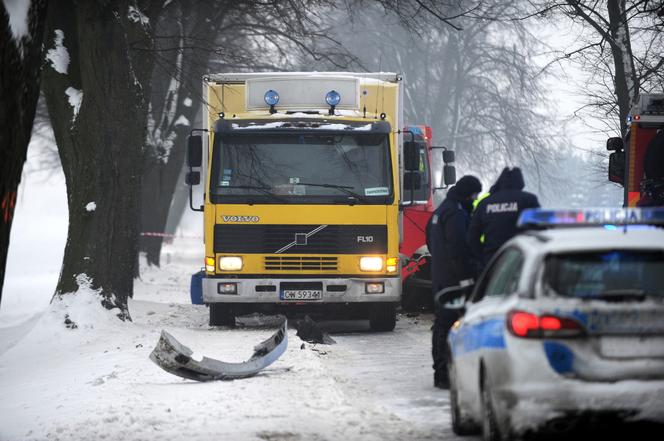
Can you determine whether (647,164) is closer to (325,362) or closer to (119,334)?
(325,362)

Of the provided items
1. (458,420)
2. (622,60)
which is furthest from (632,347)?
(622,60)

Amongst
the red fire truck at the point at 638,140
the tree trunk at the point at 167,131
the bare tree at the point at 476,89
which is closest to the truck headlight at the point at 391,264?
the red fire truck at the point at 638,140

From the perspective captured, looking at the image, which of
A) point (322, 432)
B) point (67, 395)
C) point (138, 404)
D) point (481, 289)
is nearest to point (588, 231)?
point (481, 289)

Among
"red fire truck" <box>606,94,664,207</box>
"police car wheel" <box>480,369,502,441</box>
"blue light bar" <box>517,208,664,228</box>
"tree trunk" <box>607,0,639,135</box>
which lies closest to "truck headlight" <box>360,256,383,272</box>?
"red fire truck" <box>606,94,664,207</box>

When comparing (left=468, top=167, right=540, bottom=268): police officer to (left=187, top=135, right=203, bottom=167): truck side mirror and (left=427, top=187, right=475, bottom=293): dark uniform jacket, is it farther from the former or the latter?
(left=187, top=135, right=203, bottom=167): truck side mirror

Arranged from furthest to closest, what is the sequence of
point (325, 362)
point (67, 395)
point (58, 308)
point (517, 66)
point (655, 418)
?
point (517, 66) → point (58, 308) → point (325, 362) → point (67, 395) → point (655, 418)

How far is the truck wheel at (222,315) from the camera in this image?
58.2 ft

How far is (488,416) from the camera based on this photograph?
7.49m

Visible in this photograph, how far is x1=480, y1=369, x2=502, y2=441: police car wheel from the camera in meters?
7.36

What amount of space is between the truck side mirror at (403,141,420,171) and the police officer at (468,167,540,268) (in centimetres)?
596

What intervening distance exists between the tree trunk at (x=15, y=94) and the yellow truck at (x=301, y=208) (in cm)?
762

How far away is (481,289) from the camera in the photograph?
8.62 meters

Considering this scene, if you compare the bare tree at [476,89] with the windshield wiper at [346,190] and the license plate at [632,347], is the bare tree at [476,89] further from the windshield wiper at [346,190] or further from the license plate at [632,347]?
the license plate at [632,347]

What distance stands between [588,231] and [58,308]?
10.6 m
